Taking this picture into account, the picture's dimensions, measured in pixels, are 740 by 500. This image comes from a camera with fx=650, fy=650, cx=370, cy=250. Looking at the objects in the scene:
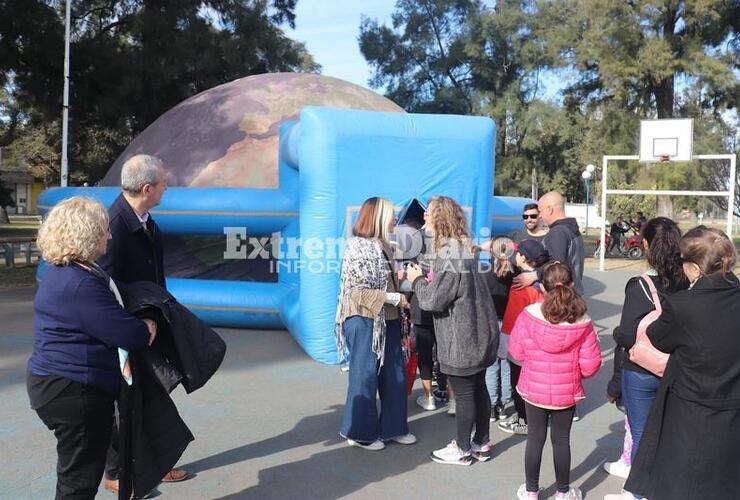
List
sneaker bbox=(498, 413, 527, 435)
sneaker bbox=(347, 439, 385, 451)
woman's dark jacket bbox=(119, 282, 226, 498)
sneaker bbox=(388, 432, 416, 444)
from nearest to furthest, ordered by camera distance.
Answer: woman's dark jacket bbox=(119, 282, 226, 498)
sneaker bbox=(347, 439, 385, 451)
sneaker bbox=(388, 432, 416, 444)
sneaker bbox=(498, 413, 527, 435)

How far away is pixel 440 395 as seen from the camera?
204 inches

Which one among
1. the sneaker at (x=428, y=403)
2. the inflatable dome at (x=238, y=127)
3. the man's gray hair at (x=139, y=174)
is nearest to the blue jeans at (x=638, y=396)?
the sneaker at (x=428, y=403)

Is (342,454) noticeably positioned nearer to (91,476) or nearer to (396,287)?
(396,287)

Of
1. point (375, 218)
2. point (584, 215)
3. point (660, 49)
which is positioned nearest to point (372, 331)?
point (375, 218)

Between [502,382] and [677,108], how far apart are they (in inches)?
932

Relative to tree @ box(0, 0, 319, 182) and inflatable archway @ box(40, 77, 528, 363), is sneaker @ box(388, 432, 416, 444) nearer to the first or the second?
inflatable archway @ box(40, 77, 528, 363)

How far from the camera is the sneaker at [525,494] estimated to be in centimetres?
339

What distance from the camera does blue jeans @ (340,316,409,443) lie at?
405 cm

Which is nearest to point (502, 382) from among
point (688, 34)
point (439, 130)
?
point (439, 130)

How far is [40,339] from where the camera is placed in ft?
8.36

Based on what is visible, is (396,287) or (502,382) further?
(502,382)

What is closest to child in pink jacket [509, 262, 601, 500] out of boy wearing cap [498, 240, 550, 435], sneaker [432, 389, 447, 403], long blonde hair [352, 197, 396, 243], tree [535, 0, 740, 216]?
boy wearing cap [498, 240, 550, 435]

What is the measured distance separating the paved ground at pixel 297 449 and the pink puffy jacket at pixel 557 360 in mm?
619

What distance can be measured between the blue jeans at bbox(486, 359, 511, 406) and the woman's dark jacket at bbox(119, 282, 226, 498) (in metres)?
2.28
